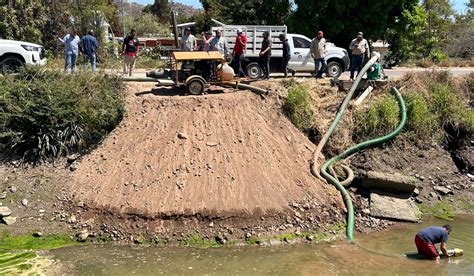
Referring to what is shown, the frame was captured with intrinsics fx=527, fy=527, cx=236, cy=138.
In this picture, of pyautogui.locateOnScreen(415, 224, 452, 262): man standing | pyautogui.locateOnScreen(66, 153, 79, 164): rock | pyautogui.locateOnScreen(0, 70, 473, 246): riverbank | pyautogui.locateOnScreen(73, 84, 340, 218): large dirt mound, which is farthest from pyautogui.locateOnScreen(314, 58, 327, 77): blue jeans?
pyautogui.locateOnScreen(66, 153, 79, 164): rock

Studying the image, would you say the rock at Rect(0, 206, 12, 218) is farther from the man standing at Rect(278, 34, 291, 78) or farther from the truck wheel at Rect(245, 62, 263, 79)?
the man standing at Rect(278, 34, 291, 78)

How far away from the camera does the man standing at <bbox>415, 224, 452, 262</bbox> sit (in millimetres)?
10953

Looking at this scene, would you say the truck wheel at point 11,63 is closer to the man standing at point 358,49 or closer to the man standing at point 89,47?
the man standing at point 89,47

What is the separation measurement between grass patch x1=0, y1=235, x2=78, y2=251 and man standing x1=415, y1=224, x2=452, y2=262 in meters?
7.47

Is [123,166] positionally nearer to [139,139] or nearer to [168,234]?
[139,139]

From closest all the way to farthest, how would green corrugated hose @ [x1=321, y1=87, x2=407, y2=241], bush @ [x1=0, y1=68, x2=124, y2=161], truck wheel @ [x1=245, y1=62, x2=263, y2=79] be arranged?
green corrugated hose @ [x1=321, y1=87, x2=407, y2=241], bush @ [x1=0, y1=68, x2=124, y2=161], truck wheel @ [x1=245, y1=62, x2=263, y2=79]

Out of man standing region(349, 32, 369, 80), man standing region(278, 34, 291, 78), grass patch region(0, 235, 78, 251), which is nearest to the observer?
grass patch region(0, 235, 78, 251)

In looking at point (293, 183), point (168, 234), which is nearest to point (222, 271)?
point (168, 234)

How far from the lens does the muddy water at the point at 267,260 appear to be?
10.4 meters

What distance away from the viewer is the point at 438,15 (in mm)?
40188

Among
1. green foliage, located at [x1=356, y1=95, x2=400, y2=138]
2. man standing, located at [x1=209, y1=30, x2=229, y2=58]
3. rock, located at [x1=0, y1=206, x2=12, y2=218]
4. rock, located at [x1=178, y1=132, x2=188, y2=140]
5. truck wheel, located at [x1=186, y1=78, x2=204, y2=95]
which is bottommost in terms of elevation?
rock, located at [x1=0, y1=206, x2=12, y2=218]

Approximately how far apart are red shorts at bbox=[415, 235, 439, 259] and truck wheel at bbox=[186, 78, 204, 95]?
292 inches

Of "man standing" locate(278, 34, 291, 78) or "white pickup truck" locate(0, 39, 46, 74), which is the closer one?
"white pickup truck" locate(0, 39, 46, 74)

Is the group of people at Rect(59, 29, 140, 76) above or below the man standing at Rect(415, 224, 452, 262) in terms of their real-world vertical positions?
above
